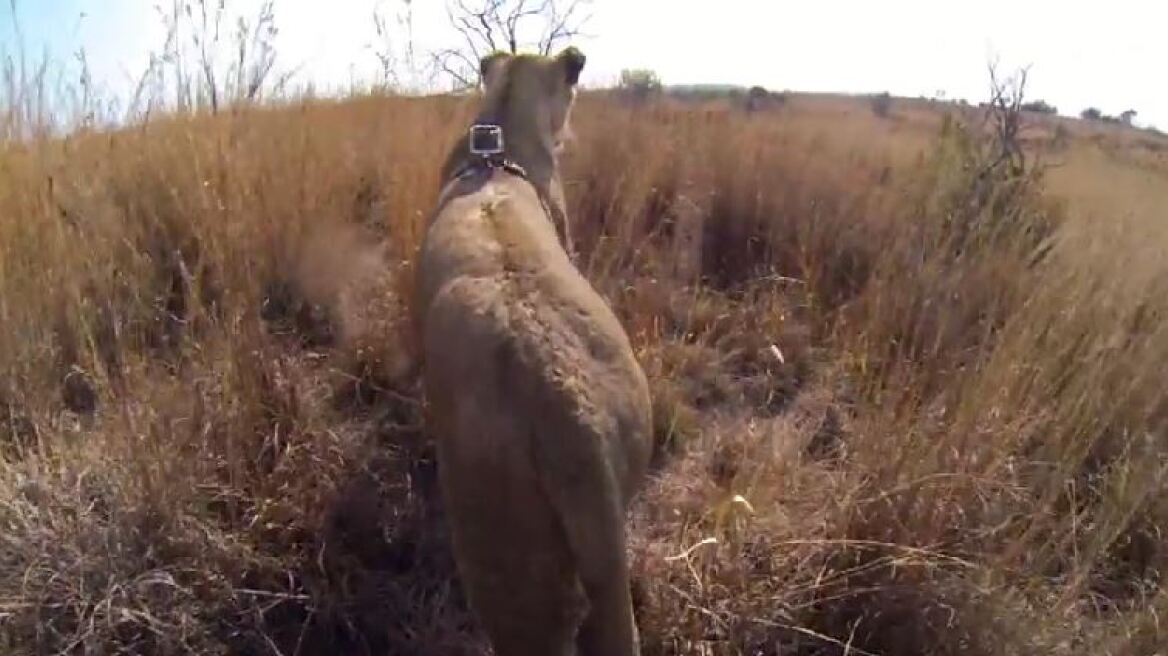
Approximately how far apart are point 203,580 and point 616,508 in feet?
4.70

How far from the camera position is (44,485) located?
2885 millimetres

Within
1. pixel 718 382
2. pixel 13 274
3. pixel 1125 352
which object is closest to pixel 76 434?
pixel 13 274

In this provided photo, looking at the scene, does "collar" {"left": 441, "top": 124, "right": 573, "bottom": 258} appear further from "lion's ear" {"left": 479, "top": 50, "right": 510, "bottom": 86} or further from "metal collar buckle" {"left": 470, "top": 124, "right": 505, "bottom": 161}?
"lion's ear" {"left": 479, "top": 50, "right": 510, "bottom": 86}

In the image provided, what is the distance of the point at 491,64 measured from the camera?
14.0 feet

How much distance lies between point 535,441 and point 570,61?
2.48 m

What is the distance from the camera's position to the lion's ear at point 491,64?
4.14m

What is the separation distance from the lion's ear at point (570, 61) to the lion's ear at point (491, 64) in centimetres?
25

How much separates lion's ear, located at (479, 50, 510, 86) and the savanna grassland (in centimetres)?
57

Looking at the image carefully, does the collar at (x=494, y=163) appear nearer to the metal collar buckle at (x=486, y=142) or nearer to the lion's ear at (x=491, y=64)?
the metal collar buckle at (x=486, y=142)

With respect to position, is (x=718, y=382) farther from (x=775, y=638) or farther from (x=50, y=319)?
(x=50, y=319)

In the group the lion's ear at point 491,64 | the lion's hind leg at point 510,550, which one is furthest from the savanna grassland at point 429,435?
the lion's hind leg at point 510,550

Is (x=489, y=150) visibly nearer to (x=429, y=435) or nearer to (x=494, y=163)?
(x=494, y=163)

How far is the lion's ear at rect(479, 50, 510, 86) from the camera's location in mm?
4137

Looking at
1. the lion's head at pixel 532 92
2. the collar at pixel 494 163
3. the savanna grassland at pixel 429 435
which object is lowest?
the savanna grassland at pixel 429 435
